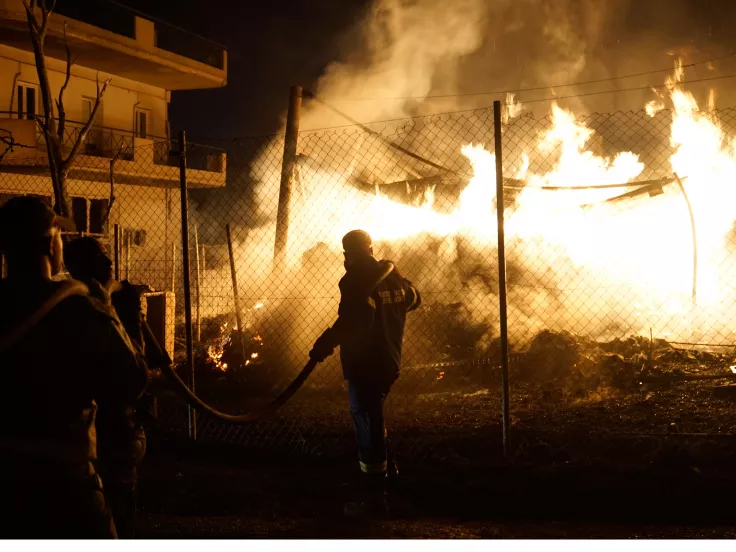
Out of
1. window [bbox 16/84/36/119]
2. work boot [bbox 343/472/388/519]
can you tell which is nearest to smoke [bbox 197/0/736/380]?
work boot [bbox 343/472/388/519]

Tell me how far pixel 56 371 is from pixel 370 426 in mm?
2958

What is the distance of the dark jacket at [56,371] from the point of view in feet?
8.55

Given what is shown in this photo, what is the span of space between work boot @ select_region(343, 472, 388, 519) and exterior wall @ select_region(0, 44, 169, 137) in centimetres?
1766

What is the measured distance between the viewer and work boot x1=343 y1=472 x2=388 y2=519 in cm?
506

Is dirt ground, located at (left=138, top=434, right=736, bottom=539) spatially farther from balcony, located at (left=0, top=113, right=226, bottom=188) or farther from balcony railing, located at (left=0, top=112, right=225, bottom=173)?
balcony railing, located at (left=0, top=112, right=225, bottom=173)

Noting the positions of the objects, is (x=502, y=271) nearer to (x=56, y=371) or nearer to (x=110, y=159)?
(x=56, y=371)

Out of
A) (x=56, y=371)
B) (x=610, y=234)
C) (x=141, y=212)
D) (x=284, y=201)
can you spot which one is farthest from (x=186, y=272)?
(x=141, y=212)

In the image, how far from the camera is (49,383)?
8.59 ft

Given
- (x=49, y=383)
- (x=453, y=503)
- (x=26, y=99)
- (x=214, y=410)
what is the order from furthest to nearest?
(x=26, y=99)
(x=453, y=503)
(x=214, y=410)
(x=49, y=383)

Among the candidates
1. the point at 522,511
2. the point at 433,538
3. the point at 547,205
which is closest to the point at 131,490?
the point at 433,538

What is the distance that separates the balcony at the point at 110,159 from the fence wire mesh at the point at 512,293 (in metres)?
6.19

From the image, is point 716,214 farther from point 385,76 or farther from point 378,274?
point 385,76

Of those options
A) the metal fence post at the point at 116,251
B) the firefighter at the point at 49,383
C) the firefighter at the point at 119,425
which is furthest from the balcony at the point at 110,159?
the firefighter at the point at 49,383

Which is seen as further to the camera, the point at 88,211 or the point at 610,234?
the point at 88,211
